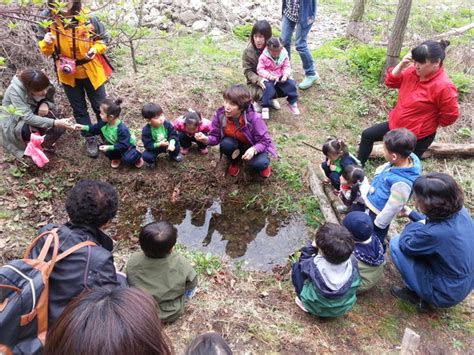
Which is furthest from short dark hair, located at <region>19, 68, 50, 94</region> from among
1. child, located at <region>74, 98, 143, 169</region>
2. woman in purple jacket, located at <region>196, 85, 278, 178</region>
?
woman in purple jacket, located at <region>196, 85, 278, 178</region>

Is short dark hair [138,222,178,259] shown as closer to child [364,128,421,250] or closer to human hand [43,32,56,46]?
child [364,128,421,250]

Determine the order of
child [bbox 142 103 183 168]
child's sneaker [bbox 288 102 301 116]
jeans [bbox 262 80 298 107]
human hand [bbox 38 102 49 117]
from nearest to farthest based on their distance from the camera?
human hand [bbox 38 102 49 117] → child [bbox 142 103 183 168] → jeans [bbox 262 80 298 107] → child's sneaker [bbox 288 102 301 116]

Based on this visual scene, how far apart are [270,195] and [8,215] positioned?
3466 mm

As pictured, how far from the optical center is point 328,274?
3357 mm

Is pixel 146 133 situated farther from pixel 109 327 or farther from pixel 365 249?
pixel 109 327

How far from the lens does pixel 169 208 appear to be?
536cm

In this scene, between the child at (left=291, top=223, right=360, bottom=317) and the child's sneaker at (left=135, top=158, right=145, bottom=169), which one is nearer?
the child at (left=291, top=223, right=360, bottom=317)

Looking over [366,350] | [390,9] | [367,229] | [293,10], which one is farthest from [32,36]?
[390,9]

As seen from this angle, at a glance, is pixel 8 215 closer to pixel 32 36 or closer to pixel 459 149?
pixel 32 36

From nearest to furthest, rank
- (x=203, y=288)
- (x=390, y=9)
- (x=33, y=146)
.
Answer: (x=203, y=288) → (x=33, y=146) → (x=390, y=9)

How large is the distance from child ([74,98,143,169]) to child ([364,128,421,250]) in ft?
10.9

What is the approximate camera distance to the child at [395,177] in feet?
12.5

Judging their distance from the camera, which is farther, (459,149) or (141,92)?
(141,92)

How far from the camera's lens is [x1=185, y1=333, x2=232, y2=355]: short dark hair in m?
1.60
